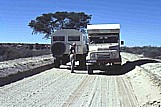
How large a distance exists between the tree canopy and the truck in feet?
131

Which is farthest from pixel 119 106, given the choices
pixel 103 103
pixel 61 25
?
pixel 61 25

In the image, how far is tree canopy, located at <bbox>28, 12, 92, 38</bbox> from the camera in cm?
6506

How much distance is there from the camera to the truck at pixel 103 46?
2323cm

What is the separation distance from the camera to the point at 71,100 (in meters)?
12.3

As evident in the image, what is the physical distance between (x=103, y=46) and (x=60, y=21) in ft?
140

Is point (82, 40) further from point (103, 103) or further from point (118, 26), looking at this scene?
point (103, 103)

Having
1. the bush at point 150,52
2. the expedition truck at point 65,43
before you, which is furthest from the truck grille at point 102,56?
the bush at point 150,52

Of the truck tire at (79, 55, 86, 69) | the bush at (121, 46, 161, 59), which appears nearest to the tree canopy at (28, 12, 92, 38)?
the bush at (121, 46, 161, 59)

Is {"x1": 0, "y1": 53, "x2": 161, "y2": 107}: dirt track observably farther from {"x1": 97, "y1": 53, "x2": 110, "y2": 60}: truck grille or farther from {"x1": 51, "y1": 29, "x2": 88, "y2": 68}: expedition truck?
{"x1": 51, "y1": 29, "x2": 88, "y2": 68}: expedition truck

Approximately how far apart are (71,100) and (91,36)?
511 inches

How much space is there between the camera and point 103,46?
931 inches

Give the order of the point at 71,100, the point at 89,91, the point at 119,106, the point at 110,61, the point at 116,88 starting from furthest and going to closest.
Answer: the point at 110,61 < the point at 116,88 < the point at 89,91 < the point at 71,100 < the point at 119,106

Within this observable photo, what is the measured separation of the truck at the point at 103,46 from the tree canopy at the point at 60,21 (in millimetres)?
39973

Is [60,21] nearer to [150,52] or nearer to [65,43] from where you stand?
[150,52]
